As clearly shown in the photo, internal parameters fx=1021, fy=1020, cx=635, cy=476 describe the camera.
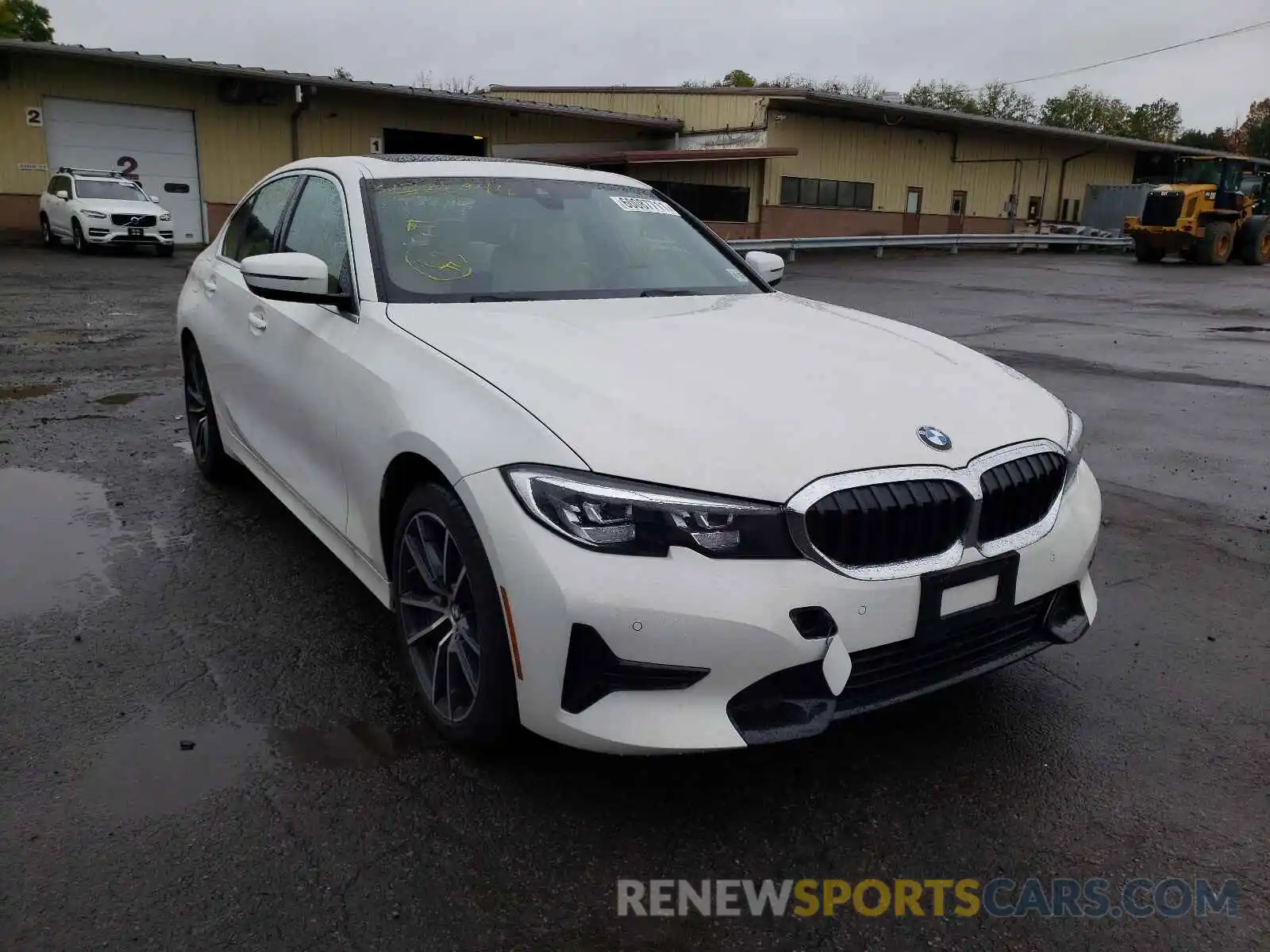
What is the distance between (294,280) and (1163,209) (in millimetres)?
28658

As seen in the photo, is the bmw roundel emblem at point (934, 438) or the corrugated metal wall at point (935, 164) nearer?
the bmw roundel emblem at point (934, 438)

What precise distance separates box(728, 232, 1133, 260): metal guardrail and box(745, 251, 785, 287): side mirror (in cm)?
1907

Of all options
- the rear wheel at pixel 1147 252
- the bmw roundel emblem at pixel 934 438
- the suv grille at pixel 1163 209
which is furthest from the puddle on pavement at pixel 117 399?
the rear wheel at pixel 1147 252

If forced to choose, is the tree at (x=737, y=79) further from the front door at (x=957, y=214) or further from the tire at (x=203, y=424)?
the tire at (x=203, y=424)

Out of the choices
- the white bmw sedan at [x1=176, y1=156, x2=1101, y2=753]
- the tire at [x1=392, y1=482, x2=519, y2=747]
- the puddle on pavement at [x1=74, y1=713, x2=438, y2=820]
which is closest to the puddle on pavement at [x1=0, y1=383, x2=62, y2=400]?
the white bmw sedan at [x1=176, y1=156, x2=1101, y2=753]

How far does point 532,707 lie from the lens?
2.47 m

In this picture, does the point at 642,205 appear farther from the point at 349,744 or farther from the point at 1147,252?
the point at 1147,252

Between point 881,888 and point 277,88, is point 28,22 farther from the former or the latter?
point 881,888

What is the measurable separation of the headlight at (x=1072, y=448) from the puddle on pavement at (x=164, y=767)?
7.99 ft

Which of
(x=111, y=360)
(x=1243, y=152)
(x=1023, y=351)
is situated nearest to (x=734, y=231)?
(x=1023, y=351)

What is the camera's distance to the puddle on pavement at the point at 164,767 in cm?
264

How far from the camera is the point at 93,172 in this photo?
2212 cm

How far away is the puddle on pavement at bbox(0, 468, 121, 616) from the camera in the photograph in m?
3.91

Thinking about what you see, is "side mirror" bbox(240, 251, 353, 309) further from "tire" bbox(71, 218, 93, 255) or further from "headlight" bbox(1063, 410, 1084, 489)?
"tire" bbox(71, 218, 93, 255)
